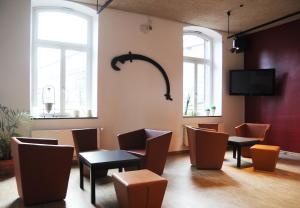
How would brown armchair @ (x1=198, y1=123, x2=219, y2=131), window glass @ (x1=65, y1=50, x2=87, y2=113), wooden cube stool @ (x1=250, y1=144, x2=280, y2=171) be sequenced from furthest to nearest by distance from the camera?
1. brown armchair @ (x1=198, y1=123, x2=219, y2=131)
2. window glass @ (x1=65, y1=50, x2=87, y2=113)
3. wooden cube stool @ (x1=250, y1=144, x2=280, y2=171)

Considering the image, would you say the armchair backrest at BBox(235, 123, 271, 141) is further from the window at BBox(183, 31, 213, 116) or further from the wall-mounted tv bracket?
the wall-mounted tv bracket

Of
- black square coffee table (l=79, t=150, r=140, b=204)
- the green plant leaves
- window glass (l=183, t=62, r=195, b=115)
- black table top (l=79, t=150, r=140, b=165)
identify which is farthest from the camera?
window glass (l=183, t=62, r=195, b=115)

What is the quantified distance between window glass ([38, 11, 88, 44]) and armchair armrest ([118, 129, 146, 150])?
2397mm

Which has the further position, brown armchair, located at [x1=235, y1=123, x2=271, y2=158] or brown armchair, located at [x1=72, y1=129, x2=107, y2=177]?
brown armchair, located at [x1=235, y1=123, x2=271, y2=158]

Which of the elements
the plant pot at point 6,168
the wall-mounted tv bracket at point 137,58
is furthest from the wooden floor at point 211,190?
the wall-mounted tv bracket at point 137,58

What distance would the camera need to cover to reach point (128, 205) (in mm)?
2691

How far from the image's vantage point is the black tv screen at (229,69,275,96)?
647 cm

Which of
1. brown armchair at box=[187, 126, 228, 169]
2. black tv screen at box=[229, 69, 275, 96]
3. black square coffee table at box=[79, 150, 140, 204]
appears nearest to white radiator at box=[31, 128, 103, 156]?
black square coffee table at box=[79, 150, 140, 204]

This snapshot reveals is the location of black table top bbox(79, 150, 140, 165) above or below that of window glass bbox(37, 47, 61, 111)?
below

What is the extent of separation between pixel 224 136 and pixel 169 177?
4.25ft

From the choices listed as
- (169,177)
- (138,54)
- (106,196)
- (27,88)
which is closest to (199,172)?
(169,177)

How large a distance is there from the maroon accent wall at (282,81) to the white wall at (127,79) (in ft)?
6.15

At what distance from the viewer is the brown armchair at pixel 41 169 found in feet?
9.66

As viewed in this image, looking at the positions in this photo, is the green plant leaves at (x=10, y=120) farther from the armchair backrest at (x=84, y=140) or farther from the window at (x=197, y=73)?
the window at (x=197, y=73)
